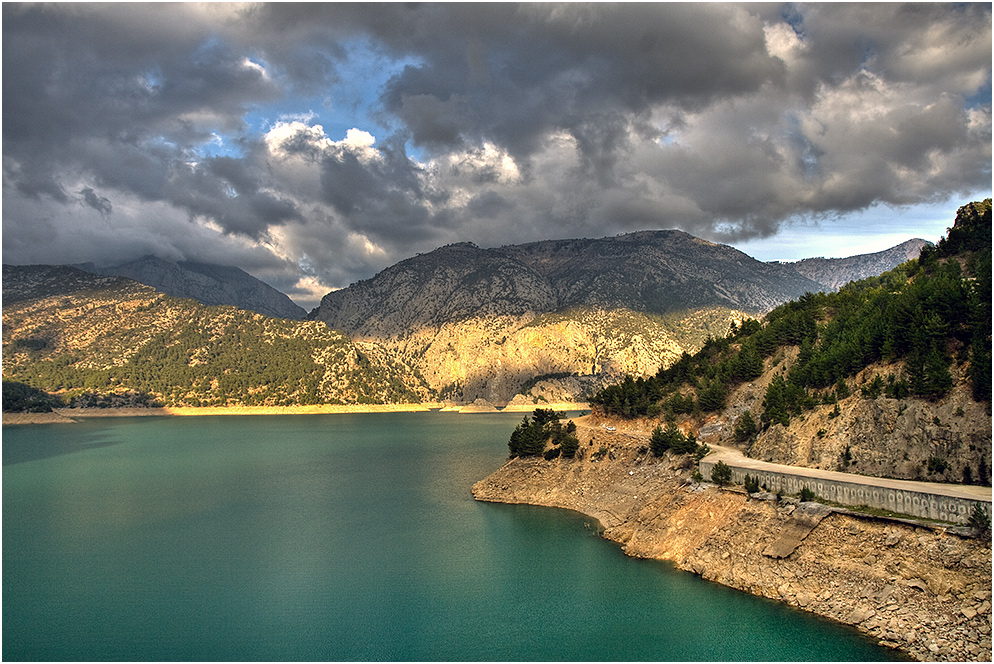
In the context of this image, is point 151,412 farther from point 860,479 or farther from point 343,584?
point 860,479

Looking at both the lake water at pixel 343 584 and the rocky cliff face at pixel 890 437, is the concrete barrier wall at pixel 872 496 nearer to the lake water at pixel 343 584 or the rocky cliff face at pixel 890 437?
the rocky cliff face at pixel 890 437

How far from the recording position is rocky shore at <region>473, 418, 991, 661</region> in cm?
2742

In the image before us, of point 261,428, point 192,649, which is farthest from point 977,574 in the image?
point 261,428

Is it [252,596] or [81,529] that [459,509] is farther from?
[81,529]

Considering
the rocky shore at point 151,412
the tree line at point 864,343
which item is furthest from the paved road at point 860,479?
the rocky shore at point 151,412

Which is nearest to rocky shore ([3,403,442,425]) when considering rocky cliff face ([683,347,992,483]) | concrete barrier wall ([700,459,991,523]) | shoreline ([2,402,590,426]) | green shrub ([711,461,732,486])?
shoreline ([2,402,590,426])

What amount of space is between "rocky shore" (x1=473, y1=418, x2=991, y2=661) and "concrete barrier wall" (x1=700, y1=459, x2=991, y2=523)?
101cm

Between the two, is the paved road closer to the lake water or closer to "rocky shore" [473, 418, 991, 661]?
"rocky shore" [473, 418, 991, 661]

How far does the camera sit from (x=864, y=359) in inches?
1762

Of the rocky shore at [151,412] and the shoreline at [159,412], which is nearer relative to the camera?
the rocky shore at [151,412]

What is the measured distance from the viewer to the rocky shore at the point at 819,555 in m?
27.4

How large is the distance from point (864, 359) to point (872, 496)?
14112mm

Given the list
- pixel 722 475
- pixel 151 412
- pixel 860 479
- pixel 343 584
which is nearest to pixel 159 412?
pixel 151 412

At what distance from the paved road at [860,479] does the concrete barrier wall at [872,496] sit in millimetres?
310
